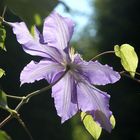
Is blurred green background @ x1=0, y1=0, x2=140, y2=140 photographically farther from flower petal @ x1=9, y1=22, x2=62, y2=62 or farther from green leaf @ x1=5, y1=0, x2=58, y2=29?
green leaf @ x1=5, y1=0, x2=58, y2=29

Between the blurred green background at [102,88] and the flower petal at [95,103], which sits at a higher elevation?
the flower petal at [95,103]

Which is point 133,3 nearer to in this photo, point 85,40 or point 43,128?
point 85,40

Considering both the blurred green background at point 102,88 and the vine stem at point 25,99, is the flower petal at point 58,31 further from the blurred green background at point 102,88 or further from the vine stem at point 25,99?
the blurred green background at point 102,88

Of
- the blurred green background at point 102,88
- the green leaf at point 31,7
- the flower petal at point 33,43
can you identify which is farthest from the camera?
the blurred green background at point 102,88

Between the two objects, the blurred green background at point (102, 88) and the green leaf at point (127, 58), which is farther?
the blurred green background at point (102, 88)

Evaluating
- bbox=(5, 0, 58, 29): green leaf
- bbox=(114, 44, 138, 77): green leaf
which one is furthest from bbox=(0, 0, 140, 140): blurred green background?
bbox=(5, 0, 58, 29): green leaf

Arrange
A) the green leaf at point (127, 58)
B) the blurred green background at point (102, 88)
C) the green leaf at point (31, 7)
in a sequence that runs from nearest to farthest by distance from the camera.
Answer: the green leaf at point (31, 7) → the green leaf at point (127, 58) → the blurred green background at point (102, 88)

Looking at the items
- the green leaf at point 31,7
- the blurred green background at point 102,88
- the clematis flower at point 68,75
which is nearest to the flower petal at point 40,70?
the clematis flower at point 68,75
